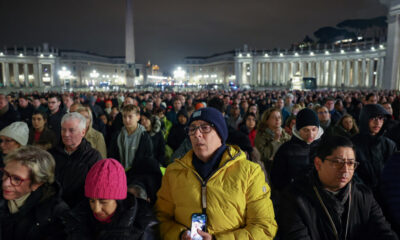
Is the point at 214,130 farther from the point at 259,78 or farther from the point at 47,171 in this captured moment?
the point at 259,78

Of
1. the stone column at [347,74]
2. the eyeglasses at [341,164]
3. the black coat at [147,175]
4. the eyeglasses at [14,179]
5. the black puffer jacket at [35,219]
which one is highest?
the stone column at [347,74]

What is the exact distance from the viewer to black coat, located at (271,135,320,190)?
3922 mm

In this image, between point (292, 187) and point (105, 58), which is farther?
point (105, 58)

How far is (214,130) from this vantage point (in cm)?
274

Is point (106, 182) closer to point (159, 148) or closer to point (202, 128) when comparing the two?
point (202, 128)

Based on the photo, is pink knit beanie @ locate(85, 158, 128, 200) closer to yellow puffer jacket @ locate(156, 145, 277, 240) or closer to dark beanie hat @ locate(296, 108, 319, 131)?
yellow puffer jacket @ locate(156, 145, 277, 240)

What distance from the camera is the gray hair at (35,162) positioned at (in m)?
2.68

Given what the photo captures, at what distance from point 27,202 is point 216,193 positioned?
1.72 metres

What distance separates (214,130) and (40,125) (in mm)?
4175

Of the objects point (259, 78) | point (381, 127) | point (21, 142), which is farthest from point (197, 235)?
point (259, 78)

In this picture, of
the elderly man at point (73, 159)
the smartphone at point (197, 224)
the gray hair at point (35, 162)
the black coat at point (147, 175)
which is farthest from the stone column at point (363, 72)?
the gray hair at point (35, 162)

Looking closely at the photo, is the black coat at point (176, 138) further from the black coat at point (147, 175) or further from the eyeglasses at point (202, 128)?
the eyeglasses at point (202, 128)

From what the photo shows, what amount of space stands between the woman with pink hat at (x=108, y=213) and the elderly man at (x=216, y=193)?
0.28 metres

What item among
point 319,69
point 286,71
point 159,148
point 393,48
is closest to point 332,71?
point 319,69
